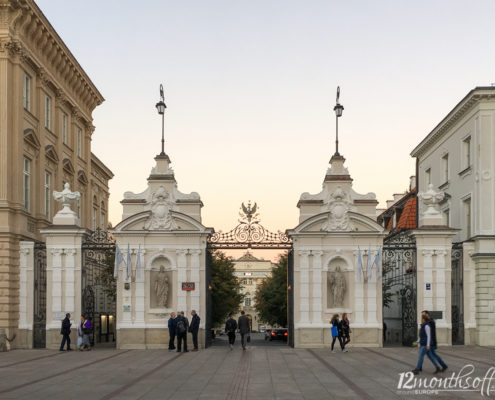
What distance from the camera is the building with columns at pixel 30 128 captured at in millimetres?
31375

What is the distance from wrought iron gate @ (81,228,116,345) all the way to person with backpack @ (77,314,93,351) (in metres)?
1.04

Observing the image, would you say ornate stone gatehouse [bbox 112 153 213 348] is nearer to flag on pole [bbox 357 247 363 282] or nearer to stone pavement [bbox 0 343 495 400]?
stone pavement [bbox 0 343 495 400]

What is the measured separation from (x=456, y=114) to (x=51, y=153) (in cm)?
1943

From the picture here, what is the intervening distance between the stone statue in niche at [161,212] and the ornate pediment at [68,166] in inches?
468

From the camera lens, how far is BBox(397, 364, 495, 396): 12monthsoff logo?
56.0ft

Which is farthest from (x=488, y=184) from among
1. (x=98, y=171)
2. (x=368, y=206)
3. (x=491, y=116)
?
(x=98, y=171)

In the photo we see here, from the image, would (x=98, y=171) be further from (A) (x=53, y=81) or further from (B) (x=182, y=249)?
(B) (x=182, y=249)

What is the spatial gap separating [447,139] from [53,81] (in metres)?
20.0

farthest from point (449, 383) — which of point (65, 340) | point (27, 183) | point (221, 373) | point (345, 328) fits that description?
point (27, 183)

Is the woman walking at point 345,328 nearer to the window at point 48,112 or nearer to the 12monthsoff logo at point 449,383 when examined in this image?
the 12monthsoff logo at point 449,383

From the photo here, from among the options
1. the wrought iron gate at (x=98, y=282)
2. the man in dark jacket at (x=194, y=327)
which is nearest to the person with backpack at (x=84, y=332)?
the wrought iron gate at (x=98, y=282)

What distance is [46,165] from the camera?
38.2 meters

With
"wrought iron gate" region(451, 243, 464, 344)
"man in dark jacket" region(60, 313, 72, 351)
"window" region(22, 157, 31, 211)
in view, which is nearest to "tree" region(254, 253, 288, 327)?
"wrought iron gate" region(451, 243, 464, 344)

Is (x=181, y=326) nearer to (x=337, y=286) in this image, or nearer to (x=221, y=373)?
(x=337, y=286)
